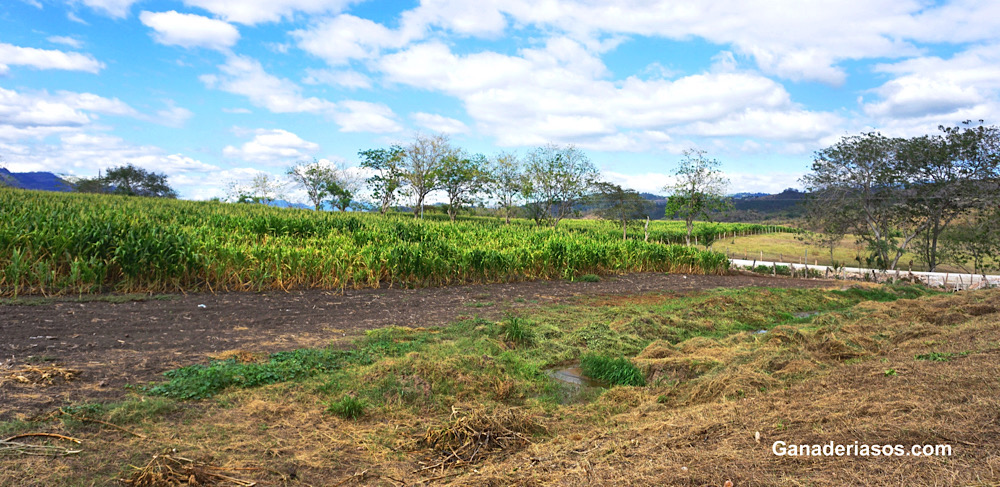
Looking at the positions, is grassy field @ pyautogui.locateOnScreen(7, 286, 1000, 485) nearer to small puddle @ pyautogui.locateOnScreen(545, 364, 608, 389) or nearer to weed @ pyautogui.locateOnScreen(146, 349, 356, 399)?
weed @ pyautogui.locateOnScreen(146, 349, 356, 399)

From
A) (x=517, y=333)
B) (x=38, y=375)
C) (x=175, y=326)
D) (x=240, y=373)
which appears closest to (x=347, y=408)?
(x=240, y=373)

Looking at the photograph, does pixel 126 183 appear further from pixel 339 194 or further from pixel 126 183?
pixel 339 194

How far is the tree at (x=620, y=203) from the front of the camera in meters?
32.0

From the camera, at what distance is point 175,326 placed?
7180mm

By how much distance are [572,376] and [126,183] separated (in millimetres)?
55658

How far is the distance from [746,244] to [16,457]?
4488 cm

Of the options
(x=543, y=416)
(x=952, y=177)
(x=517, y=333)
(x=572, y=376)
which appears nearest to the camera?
(x=543, y=416)

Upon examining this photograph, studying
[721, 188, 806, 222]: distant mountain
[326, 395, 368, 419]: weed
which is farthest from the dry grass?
[721, 188, 806, 222]: distant mountain

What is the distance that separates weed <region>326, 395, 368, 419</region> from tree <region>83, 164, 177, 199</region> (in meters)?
50.3

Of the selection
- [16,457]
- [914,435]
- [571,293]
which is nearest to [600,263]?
[571,293]

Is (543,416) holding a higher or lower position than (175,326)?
lower

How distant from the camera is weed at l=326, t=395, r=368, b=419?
174 inches

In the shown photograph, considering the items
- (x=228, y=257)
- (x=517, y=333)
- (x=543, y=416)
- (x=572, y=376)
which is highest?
(x=228, y=257)

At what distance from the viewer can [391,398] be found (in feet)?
15.8
